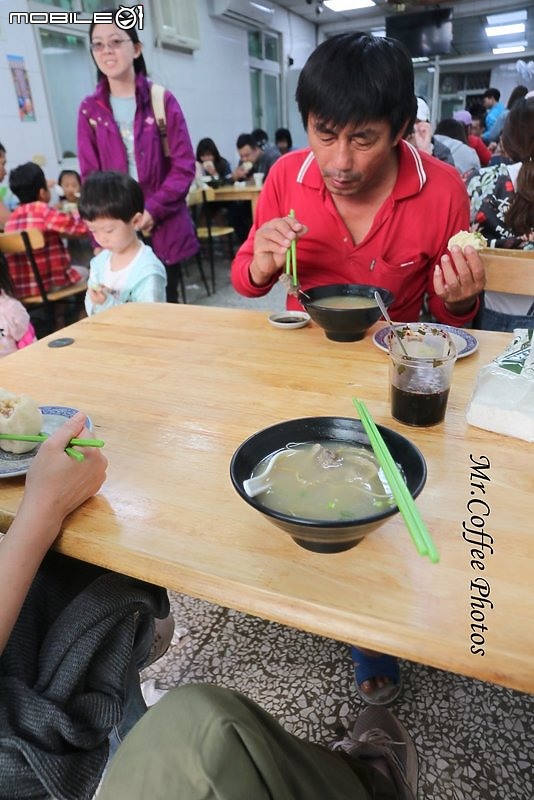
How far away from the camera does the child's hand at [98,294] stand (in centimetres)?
230

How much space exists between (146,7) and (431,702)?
7.87 meters

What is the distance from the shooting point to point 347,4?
34.8 feet

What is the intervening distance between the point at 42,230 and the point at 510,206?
2835 millimetres

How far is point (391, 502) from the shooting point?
0.67m

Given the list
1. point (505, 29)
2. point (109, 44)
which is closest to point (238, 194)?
point (109, 44)

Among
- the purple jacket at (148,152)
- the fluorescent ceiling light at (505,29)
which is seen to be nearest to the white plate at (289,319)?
the purple jacket at (148,152)

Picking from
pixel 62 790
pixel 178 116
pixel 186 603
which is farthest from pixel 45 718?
pixel 178 116

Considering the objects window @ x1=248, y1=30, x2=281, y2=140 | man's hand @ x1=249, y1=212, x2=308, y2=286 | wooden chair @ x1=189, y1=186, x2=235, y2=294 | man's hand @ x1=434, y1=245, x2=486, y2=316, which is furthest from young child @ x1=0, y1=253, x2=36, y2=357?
window @ x1=248, y1=30, x2=281, y2=140

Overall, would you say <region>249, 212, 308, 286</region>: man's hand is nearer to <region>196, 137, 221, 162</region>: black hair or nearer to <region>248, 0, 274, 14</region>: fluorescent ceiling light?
<region>196, 137, 221, 162</region>: black hair

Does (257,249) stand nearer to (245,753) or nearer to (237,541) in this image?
(237,541)

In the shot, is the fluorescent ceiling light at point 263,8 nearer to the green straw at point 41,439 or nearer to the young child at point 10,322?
the young child at point 10,322

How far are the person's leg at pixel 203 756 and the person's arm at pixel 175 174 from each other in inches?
111

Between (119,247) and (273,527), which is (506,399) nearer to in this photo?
(273,527)

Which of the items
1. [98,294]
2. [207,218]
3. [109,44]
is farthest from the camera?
[207,218]
